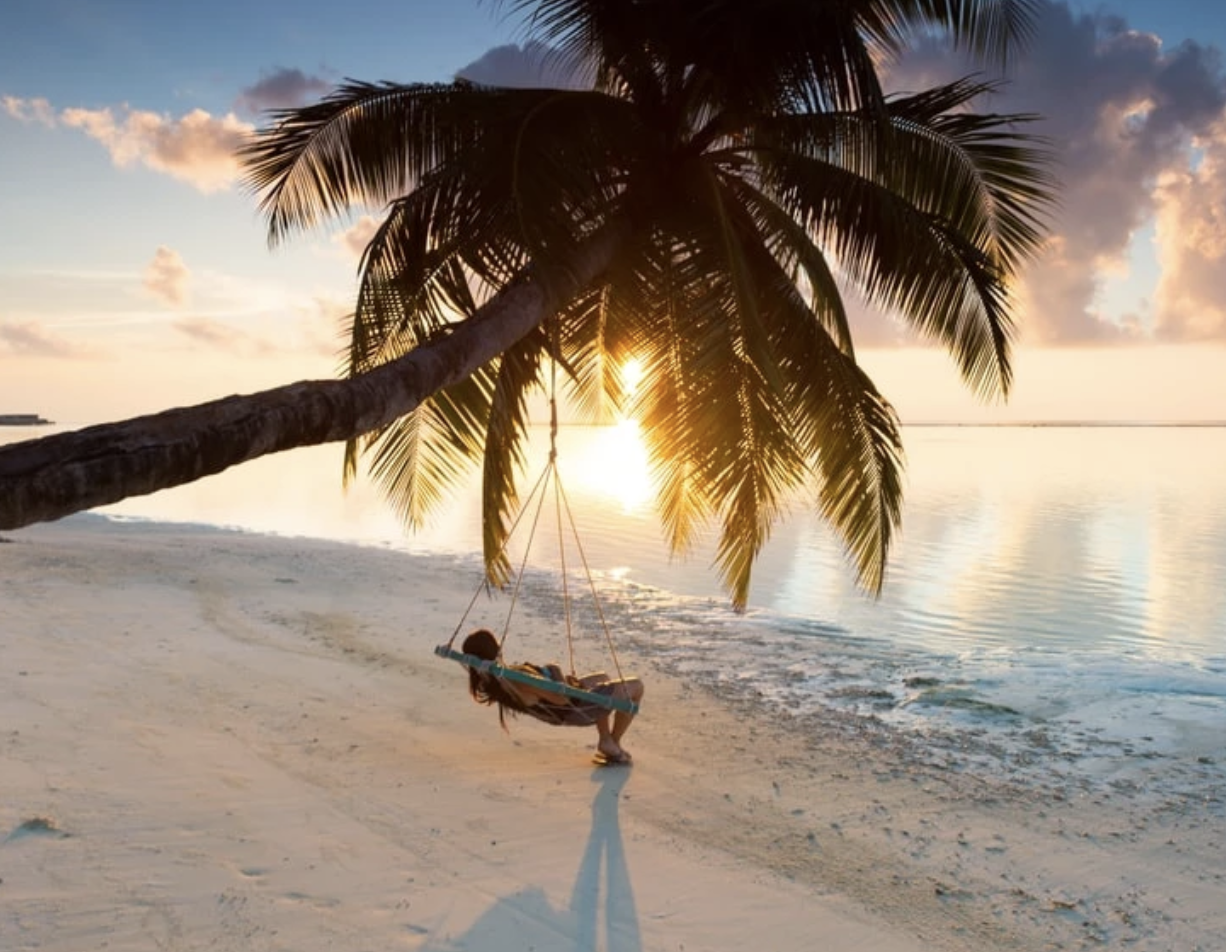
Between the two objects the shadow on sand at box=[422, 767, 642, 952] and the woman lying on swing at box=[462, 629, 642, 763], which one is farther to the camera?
the woman lying on swing at box=[462, 629, 642, 763]

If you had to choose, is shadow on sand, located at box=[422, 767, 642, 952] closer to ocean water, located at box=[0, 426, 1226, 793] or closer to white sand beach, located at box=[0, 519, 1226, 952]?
white sand beach, located at box=[0, 519, 1226, 952]

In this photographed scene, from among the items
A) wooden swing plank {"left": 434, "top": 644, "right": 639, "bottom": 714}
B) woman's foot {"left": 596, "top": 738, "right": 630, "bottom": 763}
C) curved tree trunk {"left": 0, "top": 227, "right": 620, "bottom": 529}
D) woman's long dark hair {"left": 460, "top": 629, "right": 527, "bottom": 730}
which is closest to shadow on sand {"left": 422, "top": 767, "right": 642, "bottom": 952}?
wooden swing plank {"left": 434, "top": 644, "right": 639, "bottom": 714}

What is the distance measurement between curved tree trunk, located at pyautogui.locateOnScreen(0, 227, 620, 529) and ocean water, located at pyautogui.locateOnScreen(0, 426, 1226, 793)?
4.36m

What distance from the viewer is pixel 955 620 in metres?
13.6

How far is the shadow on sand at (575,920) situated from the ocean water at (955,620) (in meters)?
3.34

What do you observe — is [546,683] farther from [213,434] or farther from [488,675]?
[213,434]

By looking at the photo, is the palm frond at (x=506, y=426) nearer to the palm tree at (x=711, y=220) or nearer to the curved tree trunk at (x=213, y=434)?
the palm tree at (x=711, y=220)

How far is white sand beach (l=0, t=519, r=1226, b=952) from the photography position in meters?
4.37

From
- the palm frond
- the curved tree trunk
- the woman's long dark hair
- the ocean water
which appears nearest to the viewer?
the curved tree trunk

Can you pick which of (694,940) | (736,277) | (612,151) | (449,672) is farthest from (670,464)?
(694,940)

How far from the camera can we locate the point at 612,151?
21.2 ft

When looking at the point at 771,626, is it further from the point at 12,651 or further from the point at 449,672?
the point at 12,651

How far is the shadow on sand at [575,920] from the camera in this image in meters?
4.21

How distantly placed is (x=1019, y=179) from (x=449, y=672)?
21.1 feet
